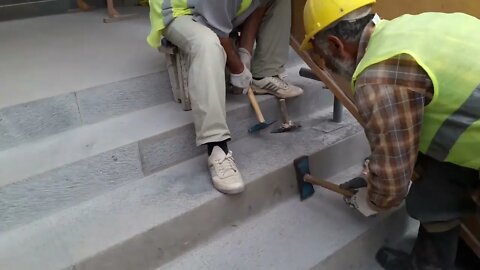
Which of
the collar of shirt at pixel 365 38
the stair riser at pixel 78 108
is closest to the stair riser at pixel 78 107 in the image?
the stair riser at pixel 78 108

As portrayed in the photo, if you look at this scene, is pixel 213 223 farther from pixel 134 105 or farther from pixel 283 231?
pixel 134 105

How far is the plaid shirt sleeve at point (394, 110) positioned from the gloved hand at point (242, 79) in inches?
31.1

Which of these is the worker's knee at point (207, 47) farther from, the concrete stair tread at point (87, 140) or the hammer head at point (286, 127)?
the hammer head at point (286, 127)

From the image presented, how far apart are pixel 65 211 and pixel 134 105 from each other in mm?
578

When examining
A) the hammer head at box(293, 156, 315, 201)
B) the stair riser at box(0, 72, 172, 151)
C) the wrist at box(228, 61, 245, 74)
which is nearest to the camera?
the stair riser at box(0, 72, 172, 151)

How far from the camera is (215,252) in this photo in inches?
58.1

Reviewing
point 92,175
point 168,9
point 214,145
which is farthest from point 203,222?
point 168,9

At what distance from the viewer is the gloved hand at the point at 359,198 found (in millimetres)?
1458

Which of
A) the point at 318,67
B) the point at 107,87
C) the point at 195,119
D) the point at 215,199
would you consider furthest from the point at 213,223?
the point at 318,67

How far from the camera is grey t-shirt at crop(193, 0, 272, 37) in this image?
1.71 metres

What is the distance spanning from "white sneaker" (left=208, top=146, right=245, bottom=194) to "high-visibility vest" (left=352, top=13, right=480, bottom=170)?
0.59 meters

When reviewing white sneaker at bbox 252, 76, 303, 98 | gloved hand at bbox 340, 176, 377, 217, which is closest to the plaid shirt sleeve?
gloved hand at bbox 340, 176, 377, 217

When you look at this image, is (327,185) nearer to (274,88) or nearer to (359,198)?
(359,198)

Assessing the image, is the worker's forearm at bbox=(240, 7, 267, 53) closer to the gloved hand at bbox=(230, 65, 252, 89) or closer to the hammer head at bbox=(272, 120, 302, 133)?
the gloved hand at bbox=(230, 65, 252, 89)
